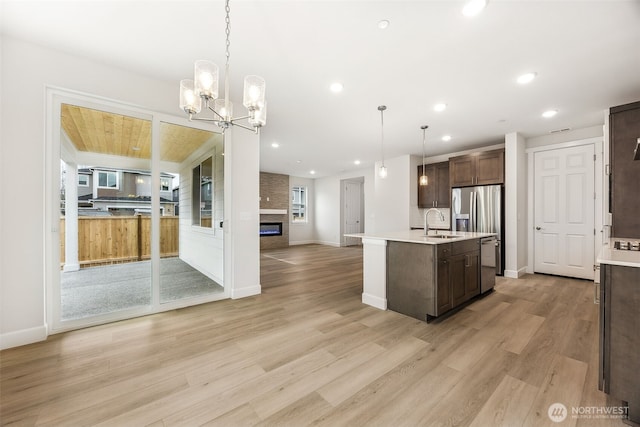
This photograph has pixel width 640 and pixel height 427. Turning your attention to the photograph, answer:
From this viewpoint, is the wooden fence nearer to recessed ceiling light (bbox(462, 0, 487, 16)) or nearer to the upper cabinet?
recessed ceiling light (bbox(462, 0, 487, 16))

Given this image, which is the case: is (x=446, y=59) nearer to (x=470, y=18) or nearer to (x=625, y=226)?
(x=470, y=18)

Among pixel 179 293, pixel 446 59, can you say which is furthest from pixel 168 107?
pixel 446 59

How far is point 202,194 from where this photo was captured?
414 centimetres

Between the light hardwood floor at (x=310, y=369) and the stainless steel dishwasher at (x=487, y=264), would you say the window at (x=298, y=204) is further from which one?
the stainless steel dishwasher at (x=487, y=264)

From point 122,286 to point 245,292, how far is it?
1885 millimetres

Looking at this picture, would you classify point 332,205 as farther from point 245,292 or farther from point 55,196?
point 55,196

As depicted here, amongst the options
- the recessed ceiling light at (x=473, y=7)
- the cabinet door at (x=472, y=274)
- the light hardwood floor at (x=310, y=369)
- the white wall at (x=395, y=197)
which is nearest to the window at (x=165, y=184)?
the light hardwood floor at (x=310, y=369)

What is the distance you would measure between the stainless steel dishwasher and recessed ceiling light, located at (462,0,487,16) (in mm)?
2845

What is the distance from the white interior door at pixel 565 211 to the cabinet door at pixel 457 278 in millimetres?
3070

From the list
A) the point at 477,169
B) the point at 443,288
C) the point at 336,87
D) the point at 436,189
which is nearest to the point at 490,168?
the point at 477,169

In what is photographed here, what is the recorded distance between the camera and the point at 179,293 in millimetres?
3541

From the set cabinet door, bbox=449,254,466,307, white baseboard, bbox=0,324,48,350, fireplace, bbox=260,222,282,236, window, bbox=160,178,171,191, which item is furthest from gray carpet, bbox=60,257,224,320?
fireplace, bbox=260,222,282,236

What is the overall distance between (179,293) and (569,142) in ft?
23.4

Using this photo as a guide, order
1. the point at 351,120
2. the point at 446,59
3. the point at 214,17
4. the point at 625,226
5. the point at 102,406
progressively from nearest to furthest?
1. the point at 102,406
2. the point at 214,17
3. the point at 446,59
4. the point at 625,226
5. the point at 351,120
